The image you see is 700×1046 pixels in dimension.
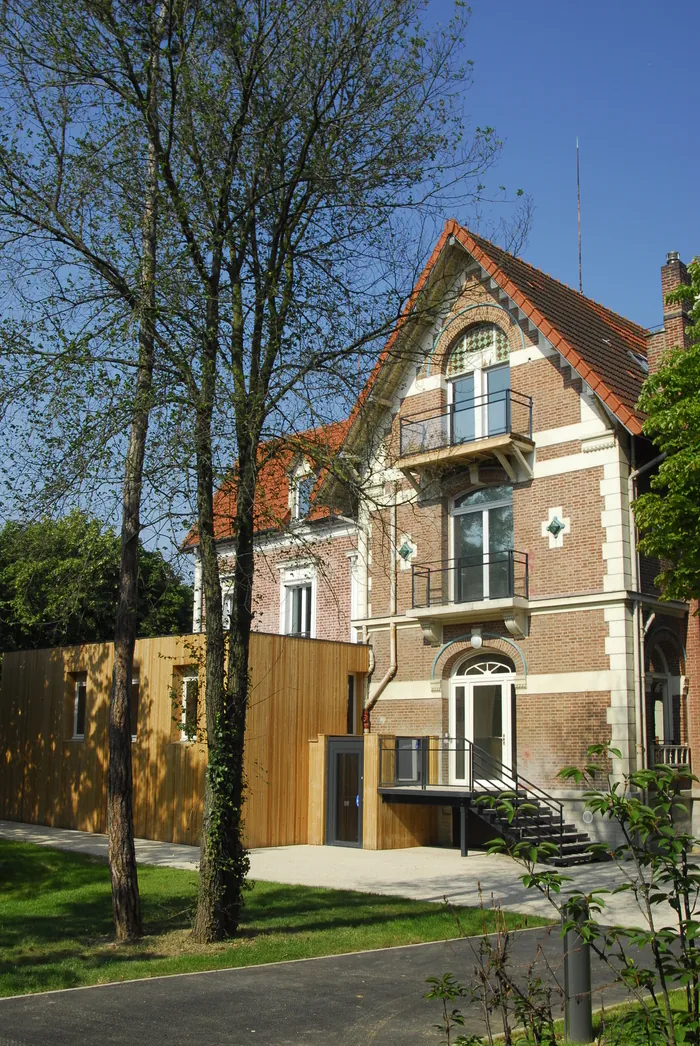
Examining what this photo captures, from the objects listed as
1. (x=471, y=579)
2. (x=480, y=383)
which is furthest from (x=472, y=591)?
(x=480, y=383)

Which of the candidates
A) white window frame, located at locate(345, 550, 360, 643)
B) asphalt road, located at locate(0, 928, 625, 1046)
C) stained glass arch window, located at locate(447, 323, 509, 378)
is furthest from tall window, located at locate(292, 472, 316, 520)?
white window frame, located at locate(345, 550, 360, 643)

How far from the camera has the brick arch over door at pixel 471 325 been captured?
21.2 metres

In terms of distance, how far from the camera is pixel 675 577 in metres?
15.7

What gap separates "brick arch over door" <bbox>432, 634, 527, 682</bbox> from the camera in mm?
19984

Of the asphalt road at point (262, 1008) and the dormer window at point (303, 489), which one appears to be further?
the dormer window at point (303, 489)

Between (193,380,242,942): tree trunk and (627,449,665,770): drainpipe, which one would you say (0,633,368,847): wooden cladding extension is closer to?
(627,449,665,770): drainpipe

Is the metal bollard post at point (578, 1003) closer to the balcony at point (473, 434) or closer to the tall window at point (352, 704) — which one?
the balcony at point (473, 434)

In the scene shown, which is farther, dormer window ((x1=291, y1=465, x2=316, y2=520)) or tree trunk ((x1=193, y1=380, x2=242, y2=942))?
dormer window ((x1=291, y1=465, x2=316, y2=520))

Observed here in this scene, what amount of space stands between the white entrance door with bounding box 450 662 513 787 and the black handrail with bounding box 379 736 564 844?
0.02 metres

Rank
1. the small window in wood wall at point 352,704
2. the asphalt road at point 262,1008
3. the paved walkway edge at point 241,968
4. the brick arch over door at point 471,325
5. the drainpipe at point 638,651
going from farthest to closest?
the small window in wood wall at point 352,704, the brick arch over door at point 471,325, the drainpipe at point 638,651, the paved walkway edge at point 241,968, the asphalt road at point 262,1008

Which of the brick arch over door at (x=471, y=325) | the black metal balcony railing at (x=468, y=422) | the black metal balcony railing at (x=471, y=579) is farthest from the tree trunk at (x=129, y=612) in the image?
the brick arch over door at (x=471, y=325)

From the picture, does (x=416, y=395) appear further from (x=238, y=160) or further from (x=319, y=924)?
(x=319, y=924)

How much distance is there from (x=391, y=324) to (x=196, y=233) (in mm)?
2332

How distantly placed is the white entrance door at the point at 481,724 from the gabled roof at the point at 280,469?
32.5 ft
